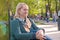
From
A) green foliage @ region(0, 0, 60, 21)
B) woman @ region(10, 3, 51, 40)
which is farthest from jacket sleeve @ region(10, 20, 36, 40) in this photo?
green foliage @ region(0, 0, 60, 21)

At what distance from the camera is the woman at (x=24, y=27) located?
4348 mm

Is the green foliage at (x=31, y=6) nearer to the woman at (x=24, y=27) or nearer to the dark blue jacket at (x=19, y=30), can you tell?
the woman at (x=24, y=27)

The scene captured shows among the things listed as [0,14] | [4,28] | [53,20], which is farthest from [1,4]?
[53,20]

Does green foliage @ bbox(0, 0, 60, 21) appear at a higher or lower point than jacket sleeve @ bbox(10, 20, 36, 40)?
higher

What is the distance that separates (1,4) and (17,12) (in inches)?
14.8

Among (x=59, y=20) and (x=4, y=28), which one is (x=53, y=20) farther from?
(x=4, y=28)

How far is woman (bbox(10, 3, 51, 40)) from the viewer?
14.3 feet

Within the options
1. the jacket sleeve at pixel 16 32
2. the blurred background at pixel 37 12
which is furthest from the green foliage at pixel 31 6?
the jacket sleeve at pixel 16 32

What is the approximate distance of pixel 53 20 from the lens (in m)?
4.38

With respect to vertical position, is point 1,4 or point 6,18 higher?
point 1,4

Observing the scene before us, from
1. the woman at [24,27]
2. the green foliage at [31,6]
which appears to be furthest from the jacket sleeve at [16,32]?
the green foliage at [31,6]

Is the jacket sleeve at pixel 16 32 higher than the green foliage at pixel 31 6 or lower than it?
lower

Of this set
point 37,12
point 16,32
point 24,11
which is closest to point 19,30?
point 16,32

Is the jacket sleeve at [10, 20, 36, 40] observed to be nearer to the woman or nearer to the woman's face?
the woman
